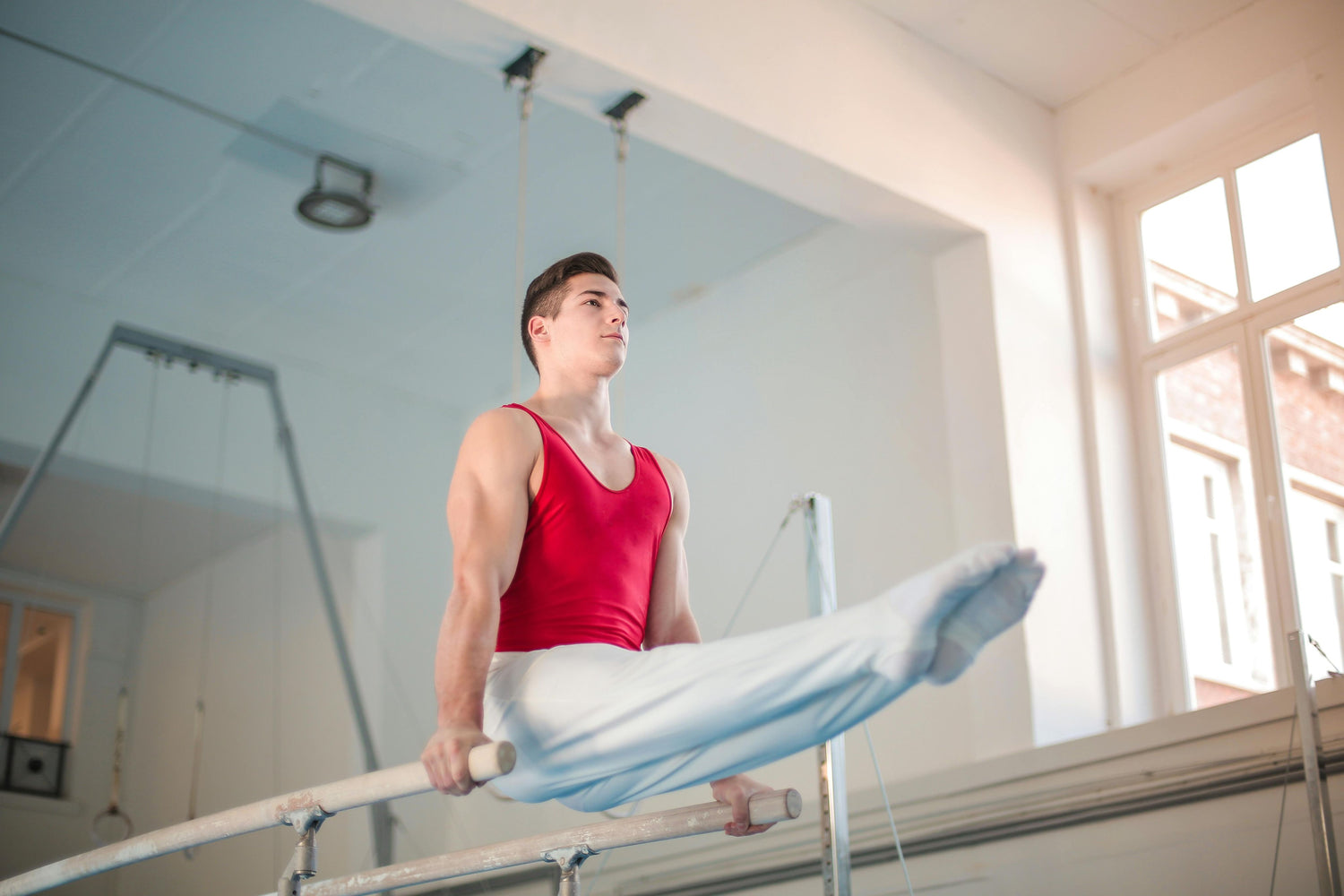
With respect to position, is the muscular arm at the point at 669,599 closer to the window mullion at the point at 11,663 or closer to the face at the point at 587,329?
the face at the point at 587,329

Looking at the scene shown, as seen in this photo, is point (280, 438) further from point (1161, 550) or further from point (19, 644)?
point (1161, 550)

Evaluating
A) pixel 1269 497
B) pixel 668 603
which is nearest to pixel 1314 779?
pixel 1269 497

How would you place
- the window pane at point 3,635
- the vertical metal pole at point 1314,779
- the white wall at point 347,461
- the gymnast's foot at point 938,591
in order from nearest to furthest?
the gymnast's foot at point 938,591 < the vertical metal pole at point 1314,779 < the white wall at point 347,461 < the window pane at point 3,635

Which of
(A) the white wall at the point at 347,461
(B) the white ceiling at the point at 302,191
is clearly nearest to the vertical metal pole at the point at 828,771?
(B) the white ceiling at the point at 302,191

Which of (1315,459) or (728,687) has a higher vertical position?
(1315,459)

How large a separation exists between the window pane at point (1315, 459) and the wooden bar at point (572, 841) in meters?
2.76

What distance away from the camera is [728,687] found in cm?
184

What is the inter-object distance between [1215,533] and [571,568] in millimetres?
3378

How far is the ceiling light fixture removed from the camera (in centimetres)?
540

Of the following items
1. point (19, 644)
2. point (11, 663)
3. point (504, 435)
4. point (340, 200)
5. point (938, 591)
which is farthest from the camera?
point (19, 644)

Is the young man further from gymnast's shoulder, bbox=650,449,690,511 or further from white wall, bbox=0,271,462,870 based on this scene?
white wall, bbox=0,271,462,870

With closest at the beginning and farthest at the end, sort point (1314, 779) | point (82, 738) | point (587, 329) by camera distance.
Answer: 1. point (587, 329)
2. point (1314, 779)
3. point (82, 738)

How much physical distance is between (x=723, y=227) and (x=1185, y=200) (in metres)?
2.02

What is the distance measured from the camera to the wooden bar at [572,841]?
2.21 metres
